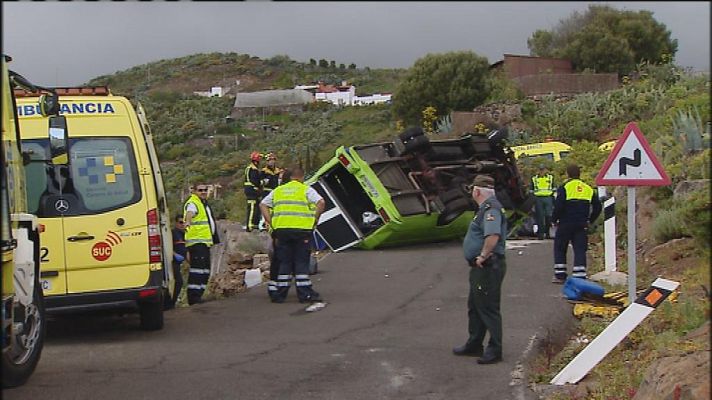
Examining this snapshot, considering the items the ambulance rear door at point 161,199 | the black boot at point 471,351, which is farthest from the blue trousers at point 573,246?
the ambulance rear door at point 161,199

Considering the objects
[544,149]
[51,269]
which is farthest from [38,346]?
[544,149]

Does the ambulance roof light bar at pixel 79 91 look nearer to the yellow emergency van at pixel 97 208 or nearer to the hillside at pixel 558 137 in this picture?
the yellow emergency van at pixel 97 208

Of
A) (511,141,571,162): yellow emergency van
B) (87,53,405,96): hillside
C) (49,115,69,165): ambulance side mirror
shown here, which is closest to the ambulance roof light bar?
(49,115,69,165): ambulance side mirror

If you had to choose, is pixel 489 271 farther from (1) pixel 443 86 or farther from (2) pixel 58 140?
(1) pixel 443 86

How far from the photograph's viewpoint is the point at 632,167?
8.54 m

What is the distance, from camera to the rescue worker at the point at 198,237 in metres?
11.6

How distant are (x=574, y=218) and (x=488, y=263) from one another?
4804 millimetres

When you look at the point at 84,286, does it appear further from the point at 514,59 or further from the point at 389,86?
the point at 389,86

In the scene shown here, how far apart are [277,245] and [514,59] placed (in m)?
28.9

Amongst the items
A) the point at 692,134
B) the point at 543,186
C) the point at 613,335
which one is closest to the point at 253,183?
the point at 543,186

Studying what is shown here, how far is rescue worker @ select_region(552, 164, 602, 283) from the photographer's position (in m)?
12.1

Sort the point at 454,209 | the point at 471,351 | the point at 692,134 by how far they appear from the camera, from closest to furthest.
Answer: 1. the point at 471,351
2. the point at 692,134
3. the point at 454,209

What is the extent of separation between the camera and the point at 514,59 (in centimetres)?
3847

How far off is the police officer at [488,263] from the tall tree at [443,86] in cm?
3087
